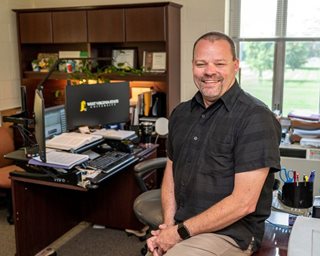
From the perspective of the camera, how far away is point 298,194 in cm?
174

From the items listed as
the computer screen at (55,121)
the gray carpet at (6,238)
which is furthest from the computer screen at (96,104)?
the gray carpet at (6,238)

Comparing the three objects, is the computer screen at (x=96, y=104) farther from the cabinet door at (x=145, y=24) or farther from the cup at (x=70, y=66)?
the cup at (x=70, y=66)

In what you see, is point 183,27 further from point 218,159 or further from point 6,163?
point 218,159

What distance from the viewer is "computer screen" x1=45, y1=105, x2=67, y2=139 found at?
115 inches

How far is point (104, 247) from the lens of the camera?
299 cm

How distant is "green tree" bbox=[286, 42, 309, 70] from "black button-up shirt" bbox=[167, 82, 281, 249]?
7.70 feet

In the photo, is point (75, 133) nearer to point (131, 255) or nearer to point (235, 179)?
point (131, 255)

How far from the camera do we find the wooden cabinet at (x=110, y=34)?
362 centimetres

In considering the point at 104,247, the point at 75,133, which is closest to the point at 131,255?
the point at 104,247

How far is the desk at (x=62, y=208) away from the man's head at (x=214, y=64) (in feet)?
4.31

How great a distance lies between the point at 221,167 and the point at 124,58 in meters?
2.62

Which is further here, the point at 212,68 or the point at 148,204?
the point at 148,204

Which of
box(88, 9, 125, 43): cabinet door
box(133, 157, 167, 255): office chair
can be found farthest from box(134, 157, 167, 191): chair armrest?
box(88, 9, 125, 43): cabinet door

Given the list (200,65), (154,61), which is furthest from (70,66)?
(200,65)
